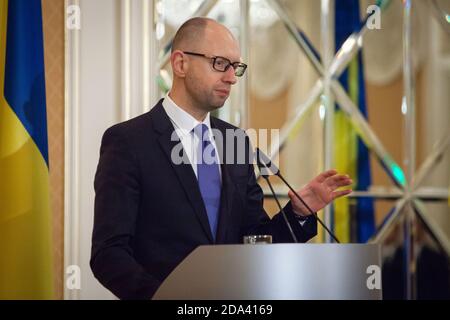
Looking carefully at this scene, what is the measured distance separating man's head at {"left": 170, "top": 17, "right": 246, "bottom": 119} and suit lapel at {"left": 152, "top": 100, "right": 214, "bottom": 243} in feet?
0.41

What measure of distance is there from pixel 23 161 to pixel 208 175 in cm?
80

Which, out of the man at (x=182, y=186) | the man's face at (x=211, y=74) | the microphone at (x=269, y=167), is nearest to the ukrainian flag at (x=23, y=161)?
the man at (x=182, y=186)

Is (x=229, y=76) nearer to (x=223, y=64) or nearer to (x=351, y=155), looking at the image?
(x=223, y=64)

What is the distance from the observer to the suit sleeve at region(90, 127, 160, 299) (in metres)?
2.12

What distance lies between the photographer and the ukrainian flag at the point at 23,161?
290cm

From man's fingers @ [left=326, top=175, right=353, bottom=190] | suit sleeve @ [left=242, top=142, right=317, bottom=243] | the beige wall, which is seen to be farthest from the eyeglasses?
the beige wall

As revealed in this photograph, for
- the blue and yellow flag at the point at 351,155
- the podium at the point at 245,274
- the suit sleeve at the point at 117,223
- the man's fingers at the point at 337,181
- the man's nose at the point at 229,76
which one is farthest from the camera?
the blue and yellow flag at the point at 351,155

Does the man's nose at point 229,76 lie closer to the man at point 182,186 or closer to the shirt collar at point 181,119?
the man at point 182,186

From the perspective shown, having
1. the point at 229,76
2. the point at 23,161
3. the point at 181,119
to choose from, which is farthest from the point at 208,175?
the point at 23,161

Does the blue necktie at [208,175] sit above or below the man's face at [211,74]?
below

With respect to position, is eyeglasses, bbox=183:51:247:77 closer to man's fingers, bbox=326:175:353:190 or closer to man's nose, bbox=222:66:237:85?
man's nose, bbox=222:66:237:85

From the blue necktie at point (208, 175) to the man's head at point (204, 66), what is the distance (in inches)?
4.2

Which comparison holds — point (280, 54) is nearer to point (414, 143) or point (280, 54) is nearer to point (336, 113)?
point (336, 113)
